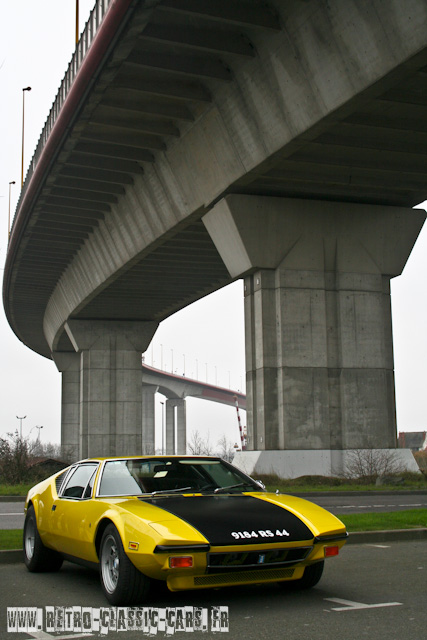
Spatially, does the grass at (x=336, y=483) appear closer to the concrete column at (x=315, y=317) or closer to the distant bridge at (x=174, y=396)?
the concrete column at (x=315, y=317)

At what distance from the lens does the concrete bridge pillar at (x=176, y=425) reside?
110 m

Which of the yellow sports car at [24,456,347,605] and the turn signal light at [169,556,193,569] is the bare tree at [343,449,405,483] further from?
the turn signal light at [169,556,193,569]

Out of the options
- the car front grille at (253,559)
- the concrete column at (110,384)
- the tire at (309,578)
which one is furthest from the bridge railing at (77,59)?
the concrete column at (110,384)

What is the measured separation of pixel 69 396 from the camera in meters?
57.5

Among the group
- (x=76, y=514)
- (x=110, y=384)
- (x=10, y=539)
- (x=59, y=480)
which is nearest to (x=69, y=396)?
(x=110, y=384)

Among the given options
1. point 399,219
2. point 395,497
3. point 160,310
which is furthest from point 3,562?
point 160,310

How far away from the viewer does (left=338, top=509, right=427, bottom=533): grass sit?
35.7ft

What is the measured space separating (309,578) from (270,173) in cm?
1534

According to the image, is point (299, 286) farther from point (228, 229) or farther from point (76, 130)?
point (76, 130)

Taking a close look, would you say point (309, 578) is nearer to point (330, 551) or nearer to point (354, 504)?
point (330, 551)

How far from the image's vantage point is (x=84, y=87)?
1803 centimetres

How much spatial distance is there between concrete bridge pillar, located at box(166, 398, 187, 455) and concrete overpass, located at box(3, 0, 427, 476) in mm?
77445

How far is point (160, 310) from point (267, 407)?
21.1 meters

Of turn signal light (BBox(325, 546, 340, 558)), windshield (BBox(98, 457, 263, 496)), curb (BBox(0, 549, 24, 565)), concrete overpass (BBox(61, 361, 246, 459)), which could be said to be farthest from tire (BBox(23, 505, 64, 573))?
concrete overpass (BBox(61, 361, 246, 459))
